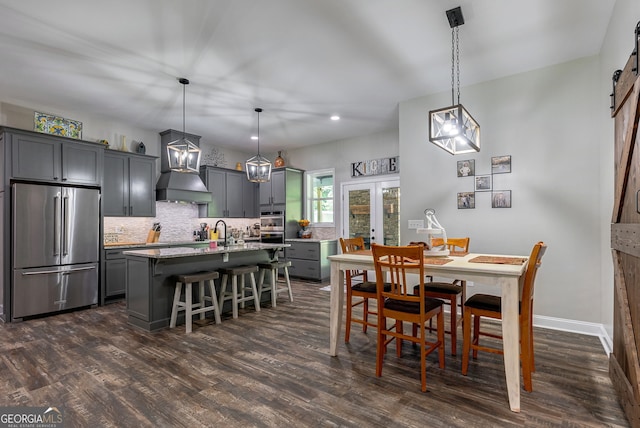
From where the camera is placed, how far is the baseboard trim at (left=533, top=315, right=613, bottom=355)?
335 centimetres

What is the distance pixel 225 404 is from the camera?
2.17 m

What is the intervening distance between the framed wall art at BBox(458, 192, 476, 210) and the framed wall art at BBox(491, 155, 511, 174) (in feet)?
1.25

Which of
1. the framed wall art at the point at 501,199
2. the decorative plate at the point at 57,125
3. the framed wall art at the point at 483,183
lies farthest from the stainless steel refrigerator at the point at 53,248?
the framed wall art at the point at 501,199

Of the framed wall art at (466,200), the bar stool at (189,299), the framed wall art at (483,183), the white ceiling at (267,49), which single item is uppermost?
the white ceiling at (267,49)

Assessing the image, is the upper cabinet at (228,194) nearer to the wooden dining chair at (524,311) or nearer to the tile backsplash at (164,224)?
the tile backsplash at (164,224)

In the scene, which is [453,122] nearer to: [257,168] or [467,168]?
[467,168]

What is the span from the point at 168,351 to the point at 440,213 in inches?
142

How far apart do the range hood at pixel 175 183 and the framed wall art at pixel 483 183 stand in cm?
466

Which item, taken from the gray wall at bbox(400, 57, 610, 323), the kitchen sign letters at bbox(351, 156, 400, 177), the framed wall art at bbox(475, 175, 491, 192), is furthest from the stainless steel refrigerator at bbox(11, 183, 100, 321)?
the framed wall art at bbox(475, 175, 491, 192)

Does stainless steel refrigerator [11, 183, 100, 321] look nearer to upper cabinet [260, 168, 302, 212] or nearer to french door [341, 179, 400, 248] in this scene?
upper cabinet [260, 168, 302, 212]

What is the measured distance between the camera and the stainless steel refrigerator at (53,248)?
4.10 metres

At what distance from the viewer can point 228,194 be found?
281 inches

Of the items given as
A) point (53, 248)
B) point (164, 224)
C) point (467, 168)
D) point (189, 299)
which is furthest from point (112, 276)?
point (467, 168)

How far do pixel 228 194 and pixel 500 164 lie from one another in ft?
17.4
